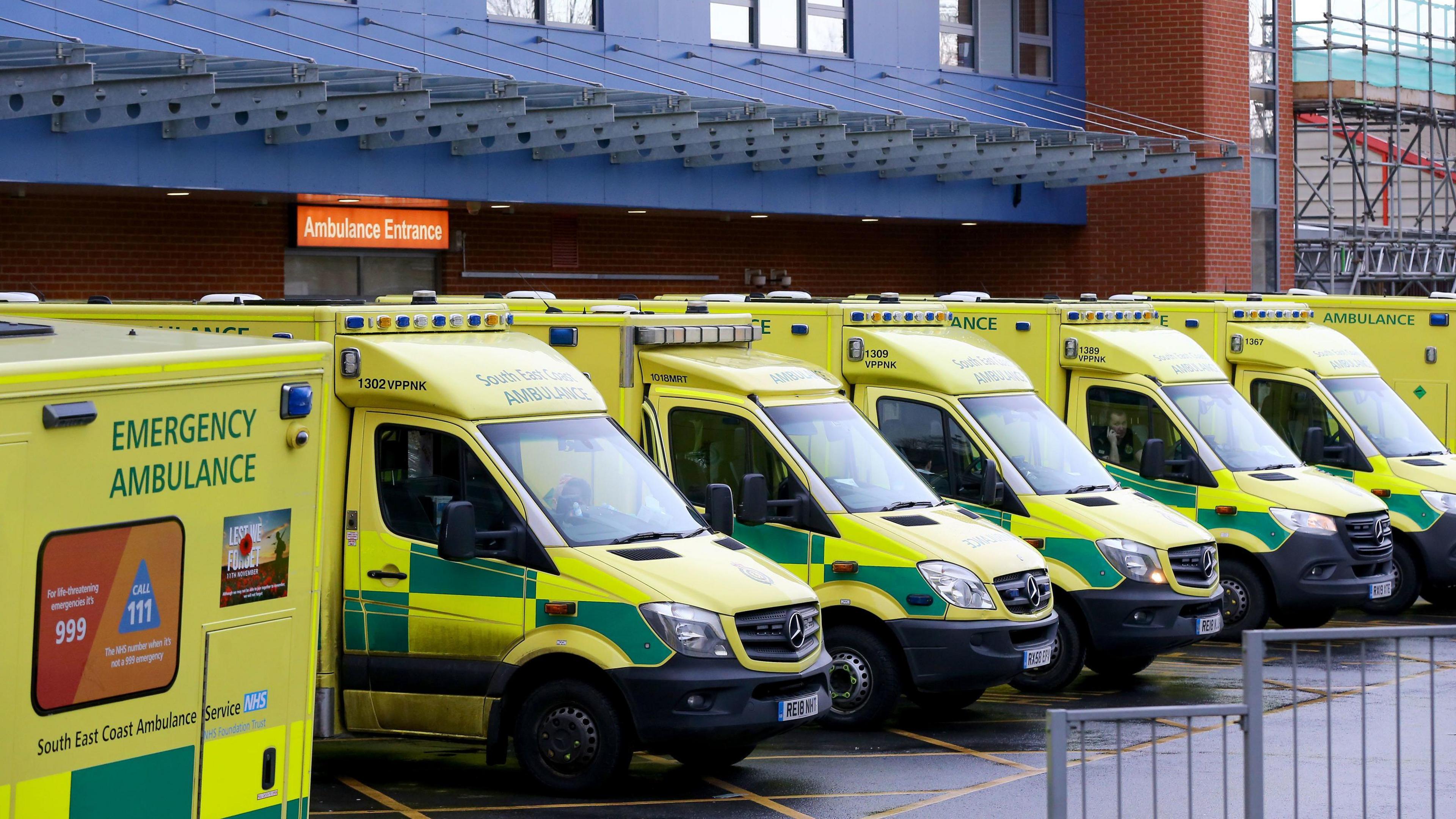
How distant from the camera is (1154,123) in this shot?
2711 cm

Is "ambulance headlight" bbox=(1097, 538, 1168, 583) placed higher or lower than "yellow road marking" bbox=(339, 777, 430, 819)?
higher

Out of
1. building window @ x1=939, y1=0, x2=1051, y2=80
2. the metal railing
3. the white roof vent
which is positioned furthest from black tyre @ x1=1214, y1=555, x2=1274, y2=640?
building window @ x1=939, y1=0, x2=1051, y2=80

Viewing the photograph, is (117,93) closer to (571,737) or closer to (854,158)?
(571,737)

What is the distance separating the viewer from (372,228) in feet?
65.3

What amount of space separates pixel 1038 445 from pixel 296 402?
783 centimetres

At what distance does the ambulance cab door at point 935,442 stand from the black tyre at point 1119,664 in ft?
3.74

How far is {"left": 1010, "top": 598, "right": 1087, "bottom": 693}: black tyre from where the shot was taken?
12.6 m

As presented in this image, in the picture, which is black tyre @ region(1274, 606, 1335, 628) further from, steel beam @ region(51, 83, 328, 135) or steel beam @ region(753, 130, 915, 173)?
steel beam @ region(51, 83, 328, 135)

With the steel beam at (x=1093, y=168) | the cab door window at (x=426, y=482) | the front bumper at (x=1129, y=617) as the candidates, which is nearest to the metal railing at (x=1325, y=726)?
the cab door window at (x=426, y=482)

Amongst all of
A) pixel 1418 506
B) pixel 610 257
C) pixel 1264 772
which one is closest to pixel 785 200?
pixel 610 257

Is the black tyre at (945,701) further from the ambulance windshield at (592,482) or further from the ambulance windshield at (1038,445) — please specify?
the ambulance windshield at (592,482)

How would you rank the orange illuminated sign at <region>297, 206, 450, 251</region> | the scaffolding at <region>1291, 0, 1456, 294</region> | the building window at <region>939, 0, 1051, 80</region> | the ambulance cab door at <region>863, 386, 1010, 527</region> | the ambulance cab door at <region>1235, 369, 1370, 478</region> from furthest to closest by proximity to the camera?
the scaffolding at <region>1291, 0, 1456, 294</region> → the building window at <region>939, 0, 1051, 80</region> → the orange illuminated sign at <region>297, 206, 450, 251</region> → the ambulance cab door at <region>1235, 369, 1370, 478</region> → the ambulance cab door at <region>863, 386, 1010, 527</region>

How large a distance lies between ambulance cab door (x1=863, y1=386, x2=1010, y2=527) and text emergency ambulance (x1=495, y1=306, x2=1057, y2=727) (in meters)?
1.15

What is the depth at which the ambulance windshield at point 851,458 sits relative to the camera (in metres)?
11.5
